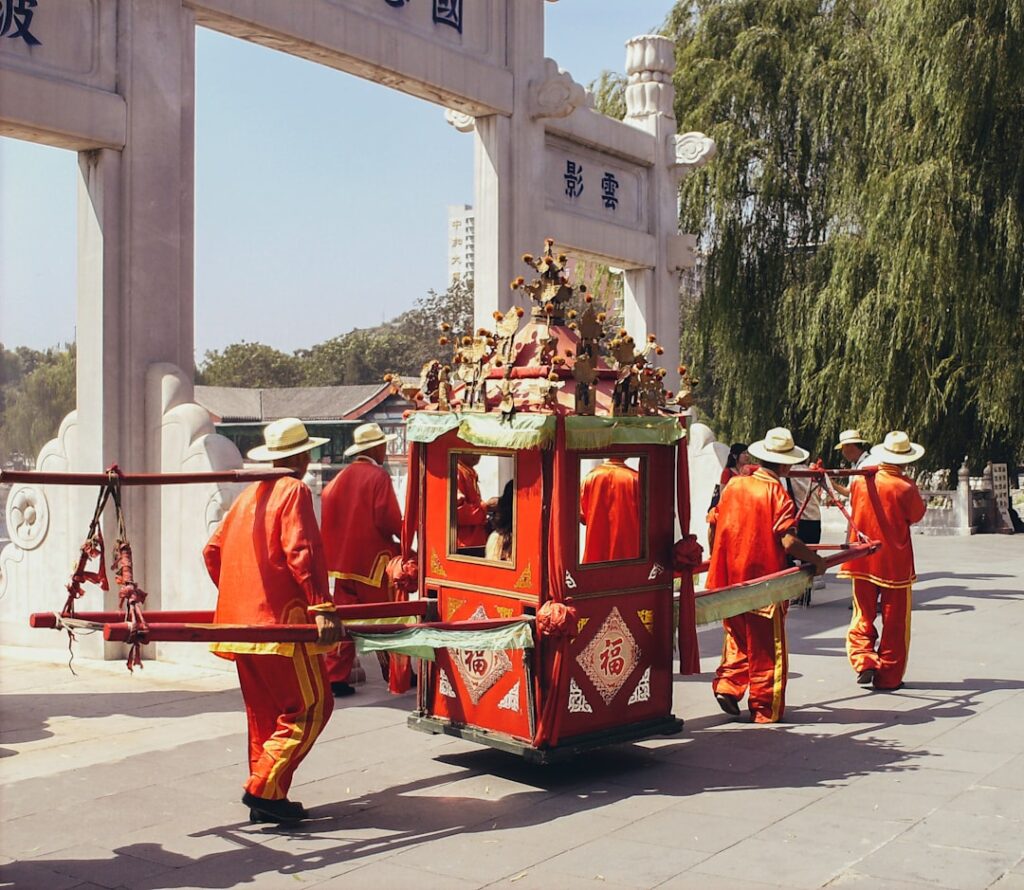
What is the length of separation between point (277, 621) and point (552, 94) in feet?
26.1

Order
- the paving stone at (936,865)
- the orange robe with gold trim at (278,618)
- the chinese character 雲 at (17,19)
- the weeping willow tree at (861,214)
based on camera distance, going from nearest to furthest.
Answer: the paving stone at (936,865) < the orange robe with gold trim at (278,618) < the chinese character 雲 at (17,19) < the weeping willow tree at (861,214)

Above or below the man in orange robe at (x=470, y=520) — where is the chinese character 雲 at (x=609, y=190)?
above

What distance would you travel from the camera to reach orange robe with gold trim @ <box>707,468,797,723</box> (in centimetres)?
715

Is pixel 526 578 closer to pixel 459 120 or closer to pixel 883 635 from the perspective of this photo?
pixel 883 635

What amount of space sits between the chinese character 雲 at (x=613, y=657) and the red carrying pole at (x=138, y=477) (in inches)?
70.0

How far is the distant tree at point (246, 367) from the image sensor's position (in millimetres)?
52625

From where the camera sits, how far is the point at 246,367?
53.2 metres

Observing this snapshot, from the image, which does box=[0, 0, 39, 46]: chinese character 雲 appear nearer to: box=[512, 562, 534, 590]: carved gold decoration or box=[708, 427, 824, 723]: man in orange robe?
box=[512, 562, 534, 590]: carved gold decoration

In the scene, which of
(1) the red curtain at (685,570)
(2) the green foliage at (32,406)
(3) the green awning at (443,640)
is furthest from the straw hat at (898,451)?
(2) the green foliage at (32,406)

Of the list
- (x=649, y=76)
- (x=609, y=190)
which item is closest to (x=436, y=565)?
(x=609, y=190)

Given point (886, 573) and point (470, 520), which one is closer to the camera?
point (470, 520)

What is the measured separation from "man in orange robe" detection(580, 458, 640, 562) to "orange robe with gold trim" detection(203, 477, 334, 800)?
84.8 inches

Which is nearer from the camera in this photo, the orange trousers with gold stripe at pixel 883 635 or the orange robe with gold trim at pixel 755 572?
the orange robe with gold trim at pixel 755 572

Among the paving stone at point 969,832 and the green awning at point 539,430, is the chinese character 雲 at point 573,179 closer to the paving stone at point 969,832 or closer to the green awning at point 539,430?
the green awning at point 539,430
